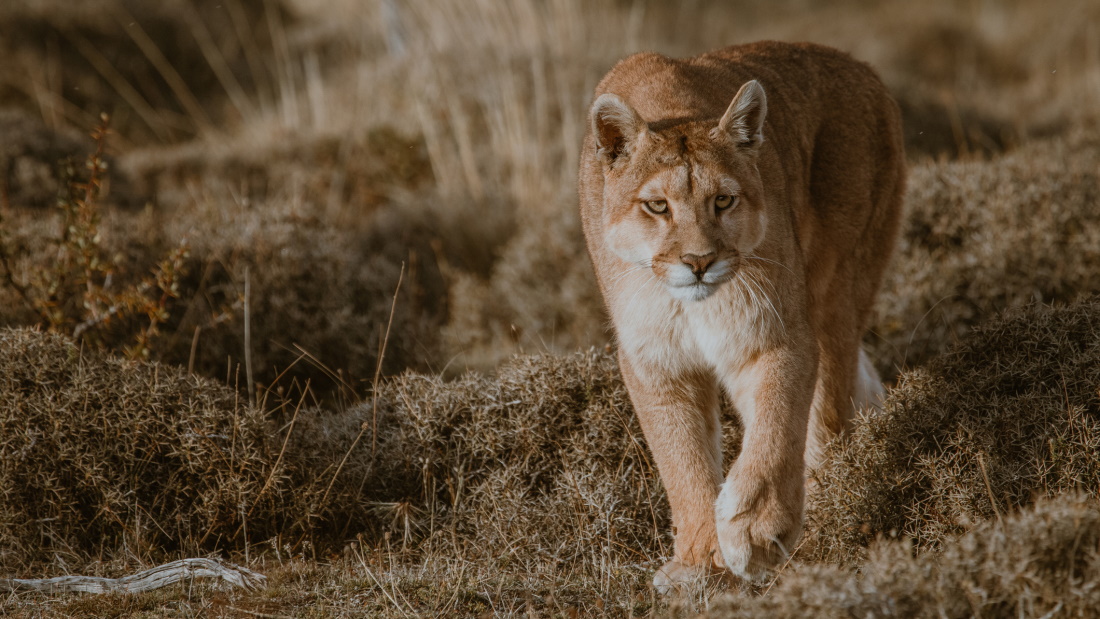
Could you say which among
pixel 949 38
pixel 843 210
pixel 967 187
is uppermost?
pixel 843 210

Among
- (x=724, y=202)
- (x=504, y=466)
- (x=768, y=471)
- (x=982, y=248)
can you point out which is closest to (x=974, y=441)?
(x=768, y=471)

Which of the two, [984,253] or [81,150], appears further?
[81,150]

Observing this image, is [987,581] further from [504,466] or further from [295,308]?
[295,308]

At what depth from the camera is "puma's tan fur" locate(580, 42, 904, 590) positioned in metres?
3.18

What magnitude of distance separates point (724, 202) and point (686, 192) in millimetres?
133

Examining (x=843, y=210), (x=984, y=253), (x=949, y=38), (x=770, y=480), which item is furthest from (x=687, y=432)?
(x=949, y=38)

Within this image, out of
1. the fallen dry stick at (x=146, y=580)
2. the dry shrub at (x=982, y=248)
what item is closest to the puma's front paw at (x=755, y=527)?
the fallen dry stick at (x=146, y=580)

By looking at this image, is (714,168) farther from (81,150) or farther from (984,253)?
(81,150)

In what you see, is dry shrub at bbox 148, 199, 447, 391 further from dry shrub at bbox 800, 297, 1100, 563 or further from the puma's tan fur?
dry shrub at bbox 800, 297, 1100, 563

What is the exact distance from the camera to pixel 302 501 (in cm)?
389

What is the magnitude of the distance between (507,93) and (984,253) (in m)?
4.39

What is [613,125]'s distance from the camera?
134 inches

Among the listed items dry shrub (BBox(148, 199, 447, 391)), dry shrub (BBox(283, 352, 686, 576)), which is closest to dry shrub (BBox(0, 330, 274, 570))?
dry shrub (BBox(283, 352, 686, 576))

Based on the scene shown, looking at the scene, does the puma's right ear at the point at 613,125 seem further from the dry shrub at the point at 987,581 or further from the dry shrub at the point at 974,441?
the dry shrub at the point at 987,581
